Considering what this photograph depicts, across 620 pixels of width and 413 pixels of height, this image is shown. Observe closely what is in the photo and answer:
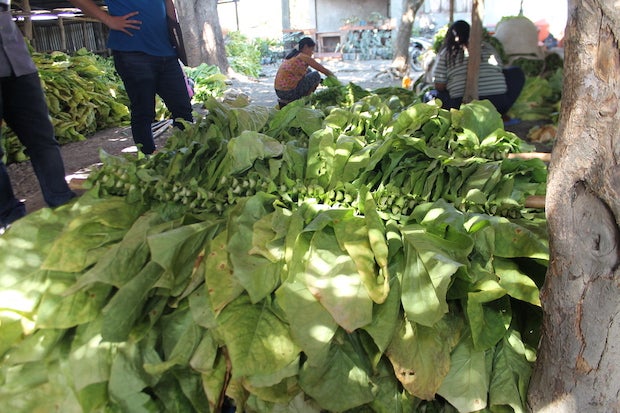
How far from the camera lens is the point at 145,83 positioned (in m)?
3.76

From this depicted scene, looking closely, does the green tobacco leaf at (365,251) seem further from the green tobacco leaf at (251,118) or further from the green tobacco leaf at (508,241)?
the green tobacco leaf at (251,118)

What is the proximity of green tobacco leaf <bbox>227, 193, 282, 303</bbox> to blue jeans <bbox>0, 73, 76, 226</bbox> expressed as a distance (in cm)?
172

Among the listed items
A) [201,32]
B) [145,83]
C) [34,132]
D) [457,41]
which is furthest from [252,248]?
[201,32]

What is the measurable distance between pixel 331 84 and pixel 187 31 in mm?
8443

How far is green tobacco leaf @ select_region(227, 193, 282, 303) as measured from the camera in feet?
5.13

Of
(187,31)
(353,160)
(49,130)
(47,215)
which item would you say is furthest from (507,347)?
(187,31)

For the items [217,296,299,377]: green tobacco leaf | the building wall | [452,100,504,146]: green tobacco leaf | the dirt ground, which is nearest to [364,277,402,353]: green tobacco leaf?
[217,296,299,377]: green tobacco leaf

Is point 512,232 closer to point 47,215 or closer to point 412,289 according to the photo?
point 412,289

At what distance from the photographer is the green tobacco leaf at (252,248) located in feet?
5.13

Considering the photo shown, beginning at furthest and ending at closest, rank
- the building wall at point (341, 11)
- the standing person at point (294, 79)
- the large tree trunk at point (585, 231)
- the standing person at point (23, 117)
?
the building wall at point (341, 11)
the standing person at point (294, 79)
the standing person at point (23, 117)
the large tree trunk at point (585, 231)

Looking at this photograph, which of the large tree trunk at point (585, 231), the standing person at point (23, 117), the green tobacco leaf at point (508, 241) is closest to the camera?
the large tree trunk at point (585, 231)

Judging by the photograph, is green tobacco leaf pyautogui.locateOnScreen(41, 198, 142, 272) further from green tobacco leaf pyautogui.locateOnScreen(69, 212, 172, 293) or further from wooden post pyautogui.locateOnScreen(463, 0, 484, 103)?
wooden post pyautogui.locateOnScreen(463, 0, 484, 103)

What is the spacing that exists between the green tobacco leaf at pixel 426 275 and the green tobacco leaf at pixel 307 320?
0.24 metres

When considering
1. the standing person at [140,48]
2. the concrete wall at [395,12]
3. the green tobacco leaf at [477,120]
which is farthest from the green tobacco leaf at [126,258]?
the concrete wall at [395,12]
